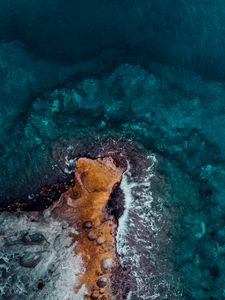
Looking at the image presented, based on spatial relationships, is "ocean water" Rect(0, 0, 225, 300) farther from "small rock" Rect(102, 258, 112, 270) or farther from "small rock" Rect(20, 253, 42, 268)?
"small rock" Rect(20, 253, 42, 268)

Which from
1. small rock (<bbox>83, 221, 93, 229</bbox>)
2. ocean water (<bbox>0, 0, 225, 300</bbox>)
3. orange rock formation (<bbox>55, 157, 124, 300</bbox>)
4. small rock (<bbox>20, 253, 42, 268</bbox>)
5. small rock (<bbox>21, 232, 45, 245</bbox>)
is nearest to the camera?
small rock (<bbox>20, 253, 42, 268</bbox>)

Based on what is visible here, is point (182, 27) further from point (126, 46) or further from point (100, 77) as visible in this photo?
point (100, 77)

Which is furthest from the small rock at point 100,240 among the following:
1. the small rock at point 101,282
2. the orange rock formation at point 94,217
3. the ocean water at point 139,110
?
the small rock at point 101,282

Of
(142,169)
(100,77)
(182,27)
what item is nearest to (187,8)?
(182,27)

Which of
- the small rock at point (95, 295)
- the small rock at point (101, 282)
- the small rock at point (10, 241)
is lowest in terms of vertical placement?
the small rock at point (95, 295)

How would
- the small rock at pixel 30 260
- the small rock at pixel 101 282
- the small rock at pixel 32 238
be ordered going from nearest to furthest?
the small rock at pixel 30 260, the small rock at pixel 101 282, the small rock at pixel 32 238

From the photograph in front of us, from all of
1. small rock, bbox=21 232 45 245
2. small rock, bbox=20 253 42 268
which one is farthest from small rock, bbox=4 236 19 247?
small rock, bbox=20 253 42 268

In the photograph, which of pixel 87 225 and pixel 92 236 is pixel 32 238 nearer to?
pixel 87 225

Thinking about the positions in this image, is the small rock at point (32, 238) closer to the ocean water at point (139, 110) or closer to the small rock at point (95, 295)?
the ocean water at point (139, 110)
